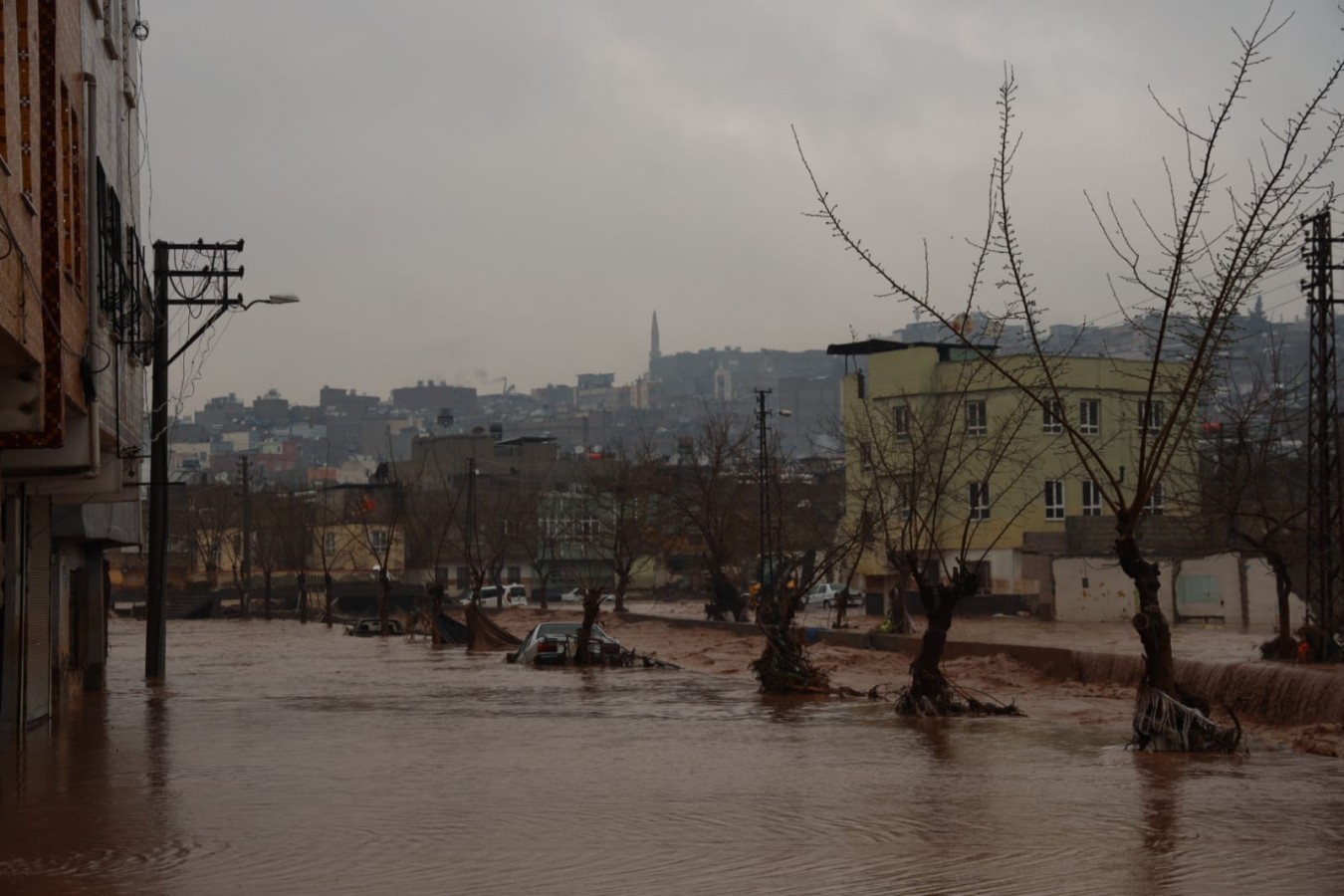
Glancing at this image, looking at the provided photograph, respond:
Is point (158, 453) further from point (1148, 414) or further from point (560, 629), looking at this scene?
point (1148, 414)

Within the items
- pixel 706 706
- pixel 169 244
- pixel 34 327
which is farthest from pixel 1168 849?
pixel 169 244

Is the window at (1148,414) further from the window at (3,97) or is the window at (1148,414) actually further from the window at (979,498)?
the window at (3,97)

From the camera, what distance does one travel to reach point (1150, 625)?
1889 cm

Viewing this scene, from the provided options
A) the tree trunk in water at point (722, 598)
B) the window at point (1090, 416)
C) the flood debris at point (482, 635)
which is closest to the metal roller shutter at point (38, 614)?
the flood debris at point (482, 635)

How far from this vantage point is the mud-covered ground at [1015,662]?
25.0m

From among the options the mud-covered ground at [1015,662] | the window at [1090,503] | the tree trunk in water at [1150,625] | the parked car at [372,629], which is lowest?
the parked car at [372,629]

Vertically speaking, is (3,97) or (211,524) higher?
(3,97)

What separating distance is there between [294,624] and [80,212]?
61925mm

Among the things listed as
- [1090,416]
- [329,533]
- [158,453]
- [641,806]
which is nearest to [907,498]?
[158,453]

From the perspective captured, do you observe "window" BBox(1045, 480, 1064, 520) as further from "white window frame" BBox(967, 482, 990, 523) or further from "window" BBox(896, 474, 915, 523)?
"window" BBox(896, 474, 915, 523)

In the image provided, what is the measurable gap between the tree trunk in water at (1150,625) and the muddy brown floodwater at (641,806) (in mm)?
916

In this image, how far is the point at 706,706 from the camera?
27.5 metres

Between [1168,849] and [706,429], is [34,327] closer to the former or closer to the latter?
[1168,849]

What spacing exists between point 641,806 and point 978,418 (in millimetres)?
60353
